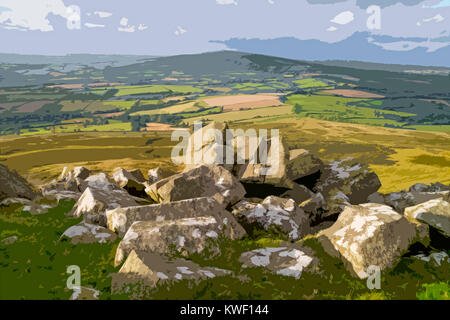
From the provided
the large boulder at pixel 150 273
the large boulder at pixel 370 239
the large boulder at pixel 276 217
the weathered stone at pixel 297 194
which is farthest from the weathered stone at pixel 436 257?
the weathered stone at pixel 297 194

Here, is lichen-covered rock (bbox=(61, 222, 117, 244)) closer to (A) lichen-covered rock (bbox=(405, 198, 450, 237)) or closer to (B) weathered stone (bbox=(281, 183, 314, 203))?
(B) weathered stone (bbox=(281, 183, 314, 203))

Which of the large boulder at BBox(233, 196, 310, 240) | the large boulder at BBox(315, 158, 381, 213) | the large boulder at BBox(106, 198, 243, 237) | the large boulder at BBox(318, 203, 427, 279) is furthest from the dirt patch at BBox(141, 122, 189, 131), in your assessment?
the large boulder at BBox(318, 203, 427, 279)

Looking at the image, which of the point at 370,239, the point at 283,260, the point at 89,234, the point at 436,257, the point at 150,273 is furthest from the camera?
the point at 89,234

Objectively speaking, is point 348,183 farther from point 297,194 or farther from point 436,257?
point 436,257

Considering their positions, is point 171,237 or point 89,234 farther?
point 89,234

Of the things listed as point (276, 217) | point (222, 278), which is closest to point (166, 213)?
point (222, 278)
